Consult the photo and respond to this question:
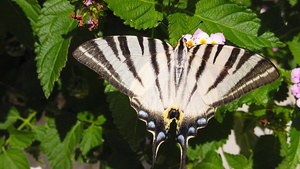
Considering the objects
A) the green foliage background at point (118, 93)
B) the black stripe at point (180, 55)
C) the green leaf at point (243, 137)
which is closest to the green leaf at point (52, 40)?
the green foliage background at point (118, 93)

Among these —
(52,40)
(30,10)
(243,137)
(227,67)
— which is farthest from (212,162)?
(30,10)

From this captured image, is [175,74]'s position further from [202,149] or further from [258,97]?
[202,149]

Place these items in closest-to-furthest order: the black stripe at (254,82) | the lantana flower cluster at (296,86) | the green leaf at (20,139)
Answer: the black stripe at (254,82)
the lantana flower cluster at (296,86)
the green leaf at (20,139)

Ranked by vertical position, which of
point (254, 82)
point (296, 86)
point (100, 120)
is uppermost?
point (254, 82)

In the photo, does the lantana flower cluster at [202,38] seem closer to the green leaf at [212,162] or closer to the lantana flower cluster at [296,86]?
the lantana flower cluster at [296,86]

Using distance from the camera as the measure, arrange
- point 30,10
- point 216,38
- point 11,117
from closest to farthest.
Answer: point 216,38
point 30,10
point 11,117

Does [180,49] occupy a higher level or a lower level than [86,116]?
higher
